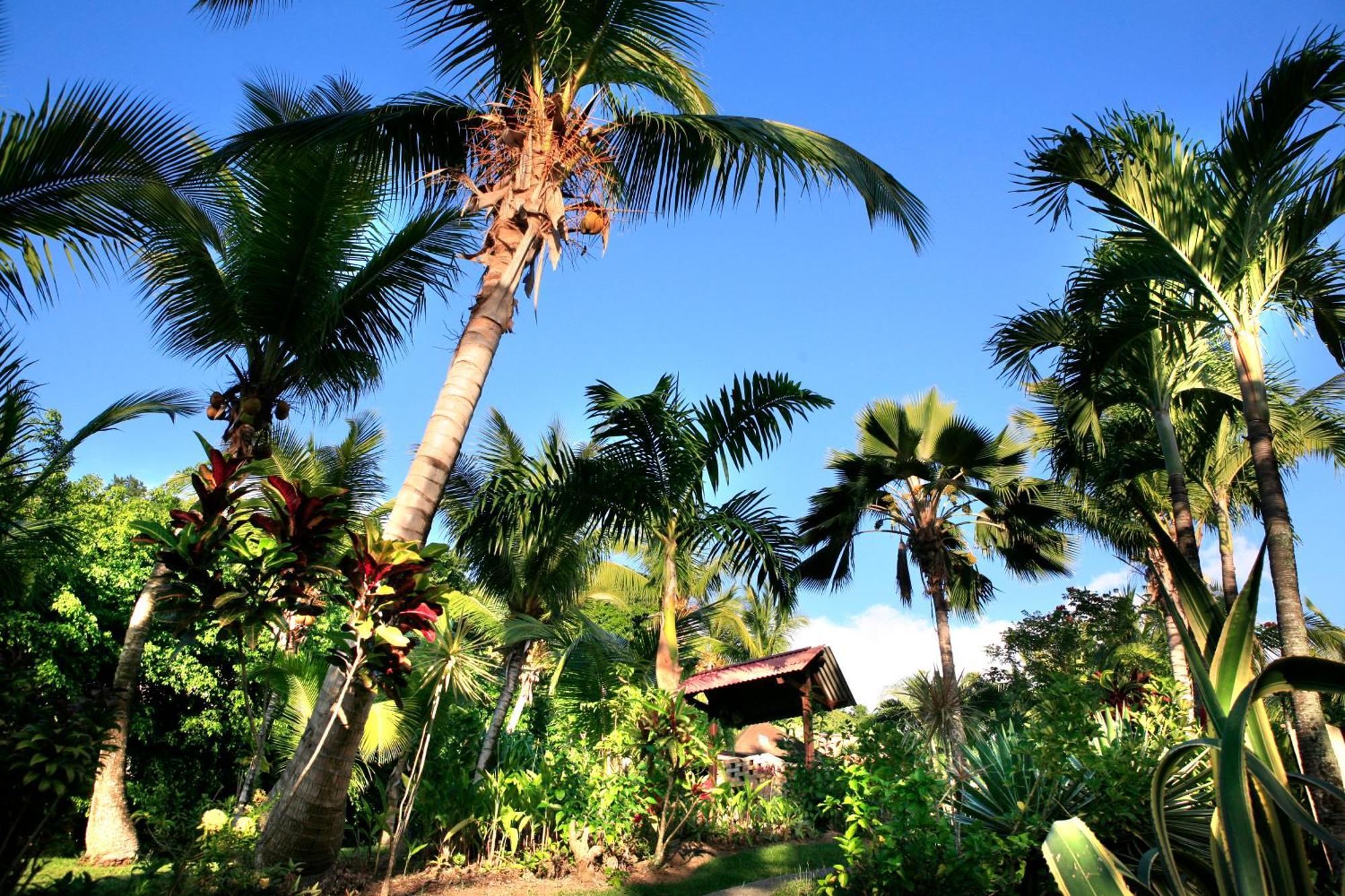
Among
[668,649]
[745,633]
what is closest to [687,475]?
[668,649]

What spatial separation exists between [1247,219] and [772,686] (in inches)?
413

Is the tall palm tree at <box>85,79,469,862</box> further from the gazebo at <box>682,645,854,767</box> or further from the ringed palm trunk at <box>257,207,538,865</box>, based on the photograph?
the gazebo at <box>682,645,854,767</box>

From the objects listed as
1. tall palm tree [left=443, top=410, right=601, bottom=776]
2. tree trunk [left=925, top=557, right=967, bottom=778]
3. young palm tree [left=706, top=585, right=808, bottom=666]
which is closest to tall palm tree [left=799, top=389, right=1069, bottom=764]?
tree trunk [left=925, top=557, right=967, bottom=778]

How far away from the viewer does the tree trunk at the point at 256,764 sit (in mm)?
4121

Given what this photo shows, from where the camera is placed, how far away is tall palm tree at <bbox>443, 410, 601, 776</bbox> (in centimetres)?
1033

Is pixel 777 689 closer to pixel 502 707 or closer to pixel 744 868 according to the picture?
pixel 502 707

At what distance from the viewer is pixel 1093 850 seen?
88.5 inches

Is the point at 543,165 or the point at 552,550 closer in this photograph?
the point at 543,165

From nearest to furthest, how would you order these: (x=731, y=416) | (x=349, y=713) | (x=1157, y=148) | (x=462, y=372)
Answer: (x=349, y=713)
(x=462, y=372)
(x=1157, y=148)
(x=731, y=416)

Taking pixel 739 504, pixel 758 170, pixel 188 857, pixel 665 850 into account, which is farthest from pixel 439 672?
pixel 758 170

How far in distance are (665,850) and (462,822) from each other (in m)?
2.24

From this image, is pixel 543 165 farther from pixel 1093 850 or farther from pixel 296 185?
pixel 1093 850

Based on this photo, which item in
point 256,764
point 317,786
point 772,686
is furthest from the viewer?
point 772,686

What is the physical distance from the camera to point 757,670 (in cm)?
1398
